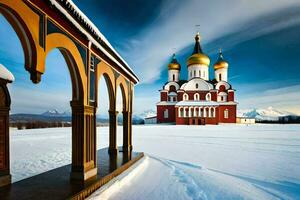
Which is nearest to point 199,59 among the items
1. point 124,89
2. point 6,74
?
point 124,89

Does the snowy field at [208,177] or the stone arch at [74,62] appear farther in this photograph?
the snowy field at [208,177]

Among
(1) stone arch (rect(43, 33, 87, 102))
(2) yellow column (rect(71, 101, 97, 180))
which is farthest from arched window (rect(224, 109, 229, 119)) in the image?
(1) stone arch (rect(43, 33, 87, 102))

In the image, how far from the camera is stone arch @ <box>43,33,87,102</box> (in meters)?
4.37

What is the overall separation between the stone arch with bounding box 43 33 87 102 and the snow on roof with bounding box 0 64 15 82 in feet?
4.08

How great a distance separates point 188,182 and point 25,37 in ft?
15.4

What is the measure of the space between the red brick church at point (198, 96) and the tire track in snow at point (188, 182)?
30.6 meters

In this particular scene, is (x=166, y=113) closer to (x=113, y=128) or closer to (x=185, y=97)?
(x=185, y=97)

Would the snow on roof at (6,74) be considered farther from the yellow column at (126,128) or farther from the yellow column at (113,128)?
the yellow column at (126,128)

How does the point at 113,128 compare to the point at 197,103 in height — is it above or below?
below

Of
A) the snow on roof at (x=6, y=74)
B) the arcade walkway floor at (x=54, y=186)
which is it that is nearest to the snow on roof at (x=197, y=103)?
the arcade walkway floor at (x=54, y=186)

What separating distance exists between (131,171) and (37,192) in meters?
2.91

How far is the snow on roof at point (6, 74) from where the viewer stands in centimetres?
482

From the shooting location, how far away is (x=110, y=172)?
5957mm

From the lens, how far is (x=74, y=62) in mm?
4949
